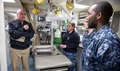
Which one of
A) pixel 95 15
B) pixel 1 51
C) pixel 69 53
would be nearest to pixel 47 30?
pixel 69 53

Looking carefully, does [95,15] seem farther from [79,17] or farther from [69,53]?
[79,17]

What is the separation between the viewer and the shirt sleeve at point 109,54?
2.54 ft

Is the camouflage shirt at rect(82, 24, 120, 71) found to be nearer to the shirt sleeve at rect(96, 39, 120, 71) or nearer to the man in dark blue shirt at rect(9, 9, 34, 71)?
→ the shirt sleeve at rect(96, 39, 120, 71)

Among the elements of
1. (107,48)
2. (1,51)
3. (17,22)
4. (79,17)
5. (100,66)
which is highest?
(79,17)

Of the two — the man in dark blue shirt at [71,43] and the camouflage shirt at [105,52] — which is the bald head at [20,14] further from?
the camouflage shirt at [105,52]

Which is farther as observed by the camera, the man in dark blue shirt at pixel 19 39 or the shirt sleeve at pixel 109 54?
the man in dark blue shirt at pixel 19 39

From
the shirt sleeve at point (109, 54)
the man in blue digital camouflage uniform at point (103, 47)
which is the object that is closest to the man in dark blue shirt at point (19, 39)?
the man in blue digital camouflage uniform at point (103, 47)

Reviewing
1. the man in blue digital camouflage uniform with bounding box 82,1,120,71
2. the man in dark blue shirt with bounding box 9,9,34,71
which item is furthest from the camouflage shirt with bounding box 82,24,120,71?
the man in dark blue shirt with bounding box 9,9,34,71

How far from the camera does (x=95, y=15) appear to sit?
943mm

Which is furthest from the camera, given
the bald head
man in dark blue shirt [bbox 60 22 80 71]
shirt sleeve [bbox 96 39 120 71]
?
man in dark blue shirt [bbox 60 22 80 71]

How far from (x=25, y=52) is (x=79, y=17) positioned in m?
3.02

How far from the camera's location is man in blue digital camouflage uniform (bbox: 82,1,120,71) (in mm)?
779

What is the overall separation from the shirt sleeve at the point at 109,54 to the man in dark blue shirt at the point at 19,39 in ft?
5.35

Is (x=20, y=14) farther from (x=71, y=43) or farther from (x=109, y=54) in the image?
(x=109, y=54)
